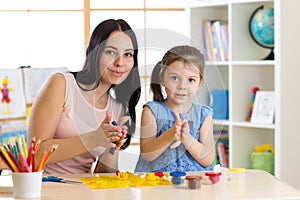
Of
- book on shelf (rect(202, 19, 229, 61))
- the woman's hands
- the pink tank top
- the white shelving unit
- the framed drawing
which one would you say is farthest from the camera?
book on shelf (rect(202, 19, 229, 61))

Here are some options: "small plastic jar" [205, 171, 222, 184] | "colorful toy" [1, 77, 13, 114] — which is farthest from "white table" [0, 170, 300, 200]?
"colorful toy" [1, 77, 13, 114]

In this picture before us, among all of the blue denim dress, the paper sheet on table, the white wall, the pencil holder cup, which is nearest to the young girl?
the blue denim dress

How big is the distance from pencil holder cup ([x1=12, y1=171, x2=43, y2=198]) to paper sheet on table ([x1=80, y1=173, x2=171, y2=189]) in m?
0.19

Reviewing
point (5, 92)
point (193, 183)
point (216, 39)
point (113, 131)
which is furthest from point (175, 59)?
point (216, 39)

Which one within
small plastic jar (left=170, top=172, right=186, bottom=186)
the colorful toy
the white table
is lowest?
the white table

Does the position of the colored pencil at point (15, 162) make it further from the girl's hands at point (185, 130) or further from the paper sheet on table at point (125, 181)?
the girl's hands at point (185, 130)

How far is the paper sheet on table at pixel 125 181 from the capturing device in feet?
6.37

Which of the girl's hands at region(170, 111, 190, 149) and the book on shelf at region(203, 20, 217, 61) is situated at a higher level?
the book on shelf at region(203, 20, 217, 61)

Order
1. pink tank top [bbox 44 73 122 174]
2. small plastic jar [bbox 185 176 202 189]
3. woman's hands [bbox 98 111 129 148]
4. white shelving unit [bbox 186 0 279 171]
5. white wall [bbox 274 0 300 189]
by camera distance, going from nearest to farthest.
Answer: small plastic jar [bbox 185 176 202 189], woman's hands [bbox 98 111 129 148], pink tank top [bbox 44 73 122 174], white wall [bbox 274 0 300 189], white shelving unit [bbox 186 0 279 171]

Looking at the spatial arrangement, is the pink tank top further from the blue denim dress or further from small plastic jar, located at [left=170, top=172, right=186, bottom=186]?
small plastic jar, located at [left=170, top=172, right=186, bottom=186]

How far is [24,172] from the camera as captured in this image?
5.86 ft

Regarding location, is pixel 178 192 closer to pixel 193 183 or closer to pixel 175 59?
pixel 193 183

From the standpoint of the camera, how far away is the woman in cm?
208

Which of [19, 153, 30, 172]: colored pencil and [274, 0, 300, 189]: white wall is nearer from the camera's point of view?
[19, 153, 30, 172]: colored pencil
